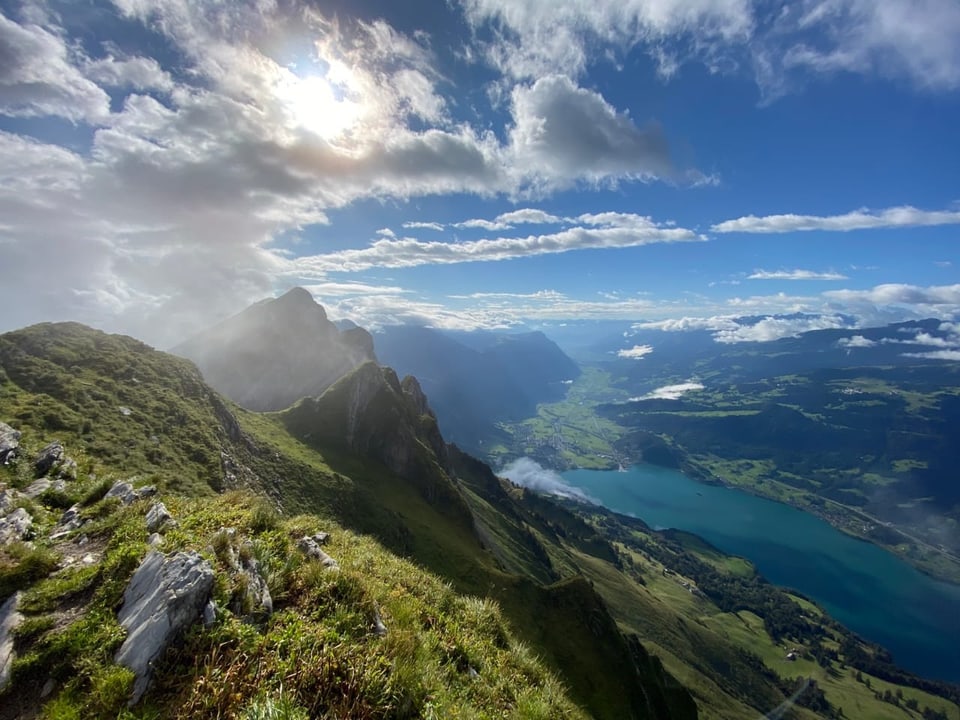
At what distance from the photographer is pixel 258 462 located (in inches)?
2360

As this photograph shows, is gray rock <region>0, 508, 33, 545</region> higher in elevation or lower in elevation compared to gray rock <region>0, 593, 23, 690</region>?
lower

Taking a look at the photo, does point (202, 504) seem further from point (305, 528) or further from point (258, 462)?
point (258, 462)

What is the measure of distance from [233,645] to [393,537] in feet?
192

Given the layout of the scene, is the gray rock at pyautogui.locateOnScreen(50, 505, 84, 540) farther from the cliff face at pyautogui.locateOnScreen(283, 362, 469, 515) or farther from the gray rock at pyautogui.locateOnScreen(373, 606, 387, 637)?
the cliff face at pyautogui.locateOnScreen(283, 362, 469, 515)

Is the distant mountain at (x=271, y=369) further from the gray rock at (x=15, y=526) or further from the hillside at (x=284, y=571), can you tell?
the gray rock at (x=15, y=526)

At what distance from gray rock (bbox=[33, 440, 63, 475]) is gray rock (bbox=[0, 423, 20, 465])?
981 millimetres

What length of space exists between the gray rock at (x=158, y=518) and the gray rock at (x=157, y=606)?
8.71 feet

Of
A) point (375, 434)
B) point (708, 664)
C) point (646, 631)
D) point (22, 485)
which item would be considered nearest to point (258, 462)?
point (375, 434)

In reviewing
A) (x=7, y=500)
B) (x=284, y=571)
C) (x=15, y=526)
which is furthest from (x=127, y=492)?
(x=284, y=571)

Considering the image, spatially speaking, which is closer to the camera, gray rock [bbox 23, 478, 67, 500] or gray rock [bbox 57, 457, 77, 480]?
gray rock [bbox 23, 478, 67, 500]

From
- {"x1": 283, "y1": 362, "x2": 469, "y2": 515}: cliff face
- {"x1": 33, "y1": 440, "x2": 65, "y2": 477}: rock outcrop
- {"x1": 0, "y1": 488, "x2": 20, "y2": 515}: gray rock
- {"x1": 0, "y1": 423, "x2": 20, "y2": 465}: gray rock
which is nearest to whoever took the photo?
{"x1": 0, "y1": 488, "x2": 20, "y2": 515}: gray rock

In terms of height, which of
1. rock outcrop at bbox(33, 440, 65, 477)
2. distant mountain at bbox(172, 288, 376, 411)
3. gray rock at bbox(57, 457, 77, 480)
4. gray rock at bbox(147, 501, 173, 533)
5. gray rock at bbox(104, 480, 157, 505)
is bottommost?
distant mountain at bbox(172, 288, 376, 411)

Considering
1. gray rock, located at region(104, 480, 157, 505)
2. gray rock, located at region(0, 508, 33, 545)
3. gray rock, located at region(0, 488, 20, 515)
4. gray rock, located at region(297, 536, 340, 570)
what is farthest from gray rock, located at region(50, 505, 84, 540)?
gray rock, located at region(297, 536, 340, 570)

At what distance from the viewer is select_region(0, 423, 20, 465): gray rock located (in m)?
21.1
